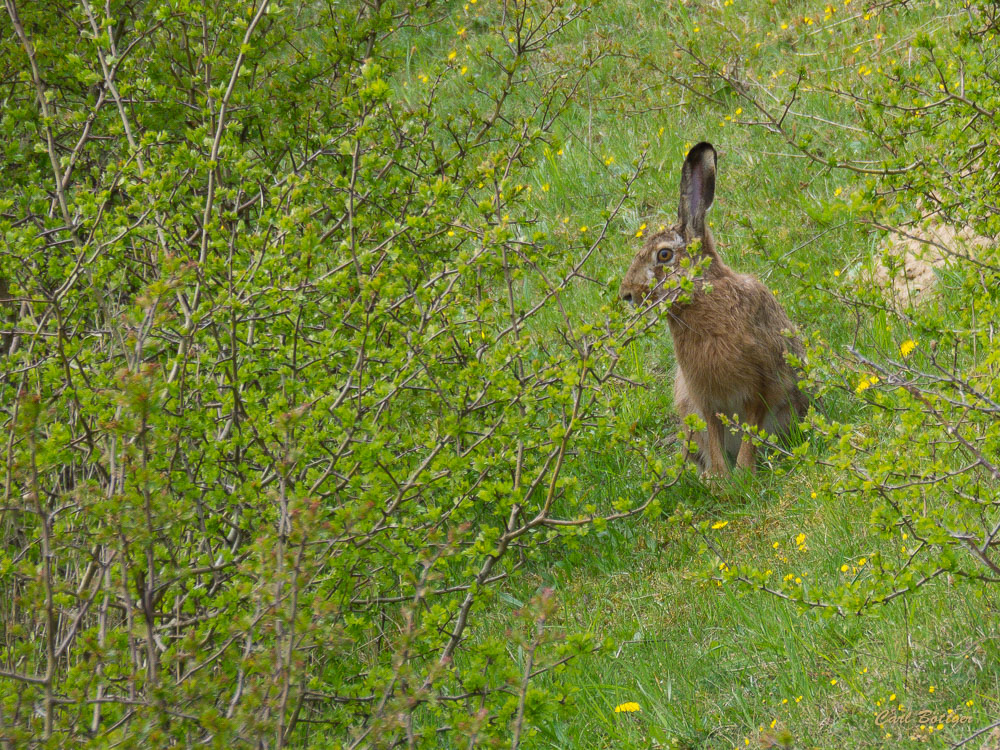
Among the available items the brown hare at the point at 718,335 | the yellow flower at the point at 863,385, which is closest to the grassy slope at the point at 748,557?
the brown hare at the point at 718,335

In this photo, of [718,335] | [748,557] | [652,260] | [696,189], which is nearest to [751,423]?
[718,335]

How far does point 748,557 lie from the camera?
4977 millimetres

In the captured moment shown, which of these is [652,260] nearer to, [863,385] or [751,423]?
[751,423]

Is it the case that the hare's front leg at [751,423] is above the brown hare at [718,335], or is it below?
below

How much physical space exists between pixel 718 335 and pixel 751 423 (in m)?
0.54

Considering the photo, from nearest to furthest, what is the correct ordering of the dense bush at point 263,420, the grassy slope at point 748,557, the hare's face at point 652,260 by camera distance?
the dense bush at point 263,420, the grassy slope at point 748,557, the hare's face at point 652,260

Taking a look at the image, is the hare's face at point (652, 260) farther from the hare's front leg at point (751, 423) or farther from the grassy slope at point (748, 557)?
the hare's front leg at point (751, 423)

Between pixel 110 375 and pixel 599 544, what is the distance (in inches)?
110

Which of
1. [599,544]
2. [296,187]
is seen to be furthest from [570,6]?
[296,187]

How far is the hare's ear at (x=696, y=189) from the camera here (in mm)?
6223

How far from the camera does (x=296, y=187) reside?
160 inches

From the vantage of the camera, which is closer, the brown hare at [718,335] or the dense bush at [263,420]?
the dense bush at [263,420]

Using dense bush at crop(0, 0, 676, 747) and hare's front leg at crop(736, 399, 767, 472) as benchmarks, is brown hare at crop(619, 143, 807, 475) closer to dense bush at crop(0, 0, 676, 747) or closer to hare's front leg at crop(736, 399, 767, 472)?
hare's front leg at crop(736, 399, 767, 472)

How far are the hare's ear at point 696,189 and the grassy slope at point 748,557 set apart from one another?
1.24 ft
